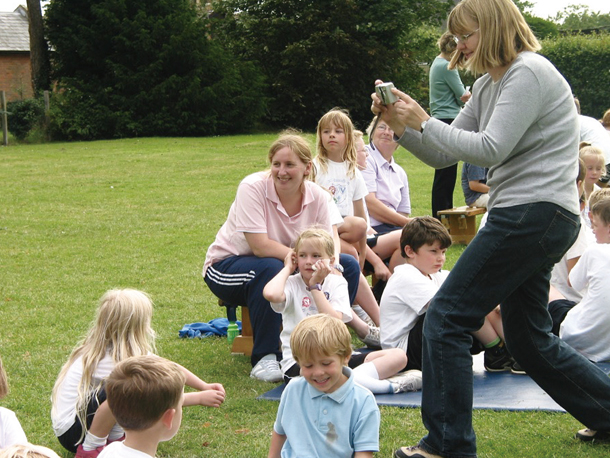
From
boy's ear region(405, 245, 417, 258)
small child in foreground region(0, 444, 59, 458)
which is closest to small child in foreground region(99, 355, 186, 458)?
small child in foreground region(0, 444, 59, 458)

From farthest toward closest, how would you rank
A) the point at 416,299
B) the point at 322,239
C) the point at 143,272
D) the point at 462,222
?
the point at 462,222 → the point at 143,272 → the point at 416,299 → the point at 322,239

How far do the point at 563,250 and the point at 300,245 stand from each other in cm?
191

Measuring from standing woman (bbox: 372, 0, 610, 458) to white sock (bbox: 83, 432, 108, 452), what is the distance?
1475 mm

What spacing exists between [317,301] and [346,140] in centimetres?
241

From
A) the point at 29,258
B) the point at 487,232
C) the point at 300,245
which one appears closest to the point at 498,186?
the point at 487,232

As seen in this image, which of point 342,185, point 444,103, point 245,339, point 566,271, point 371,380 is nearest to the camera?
point 371,380

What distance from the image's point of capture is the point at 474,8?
135 inches

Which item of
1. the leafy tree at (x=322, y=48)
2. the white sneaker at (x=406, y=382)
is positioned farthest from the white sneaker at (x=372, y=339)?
the leafy tree at (x=322, y=48)

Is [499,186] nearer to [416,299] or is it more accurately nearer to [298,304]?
[416,299]

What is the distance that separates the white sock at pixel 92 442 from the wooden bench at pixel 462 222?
6.91 meters

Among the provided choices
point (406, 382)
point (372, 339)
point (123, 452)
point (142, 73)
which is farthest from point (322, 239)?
point (142, 73)

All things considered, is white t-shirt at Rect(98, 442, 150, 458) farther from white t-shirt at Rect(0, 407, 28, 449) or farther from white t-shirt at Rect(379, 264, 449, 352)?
white t-shirt at Rect(379, 264, 449, 352)

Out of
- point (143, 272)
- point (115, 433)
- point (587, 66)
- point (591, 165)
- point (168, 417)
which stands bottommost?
point (143, 272)

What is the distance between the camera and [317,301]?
495cm
